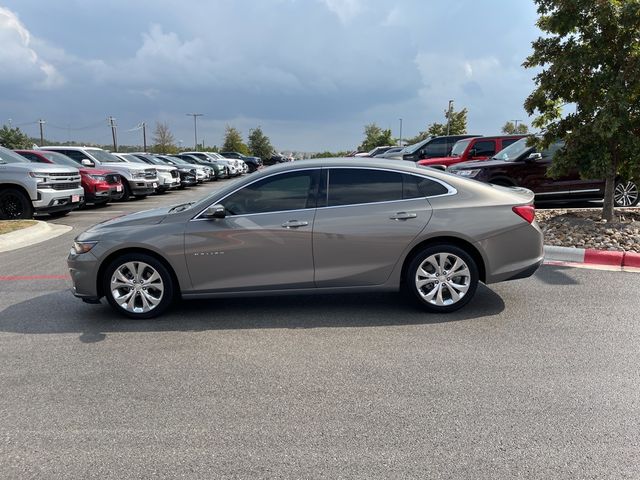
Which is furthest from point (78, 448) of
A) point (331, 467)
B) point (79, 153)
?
point (79, 153)

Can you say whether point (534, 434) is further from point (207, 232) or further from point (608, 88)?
point (608, 88)

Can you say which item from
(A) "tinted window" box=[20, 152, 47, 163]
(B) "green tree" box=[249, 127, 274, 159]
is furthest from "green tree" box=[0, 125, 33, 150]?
(A) "tinted window" box=[20, 152, 47, 163]

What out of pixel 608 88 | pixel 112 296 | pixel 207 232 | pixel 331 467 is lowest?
pixel 331 467

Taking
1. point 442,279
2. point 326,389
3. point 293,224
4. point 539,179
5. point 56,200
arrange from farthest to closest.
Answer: point 56,200, point 539,179, point 442,279, point 293,224, point 326,389

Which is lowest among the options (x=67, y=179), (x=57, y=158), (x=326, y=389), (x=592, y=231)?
(x=326, y=389)

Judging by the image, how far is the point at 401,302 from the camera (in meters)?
5.32

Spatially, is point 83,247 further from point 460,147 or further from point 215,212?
point 460,147

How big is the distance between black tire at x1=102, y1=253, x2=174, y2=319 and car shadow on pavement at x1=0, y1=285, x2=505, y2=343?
0.32 ft

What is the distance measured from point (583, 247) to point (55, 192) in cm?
1134

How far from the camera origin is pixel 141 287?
4.89 metres

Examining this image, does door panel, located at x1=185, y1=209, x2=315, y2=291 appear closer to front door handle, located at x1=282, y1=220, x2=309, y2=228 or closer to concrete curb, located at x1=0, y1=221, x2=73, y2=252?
front door handle, located at x1=282, y1=220, x2=309, y2=228

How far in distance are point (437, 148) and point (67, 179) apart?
37.6 feet

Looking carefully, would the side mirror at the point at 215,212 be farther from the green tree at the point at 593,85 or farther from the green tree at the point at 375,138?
the green tree at the point at 375,138

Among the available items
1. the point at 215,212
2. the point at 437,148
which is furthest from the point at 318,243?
the point at 437,148
